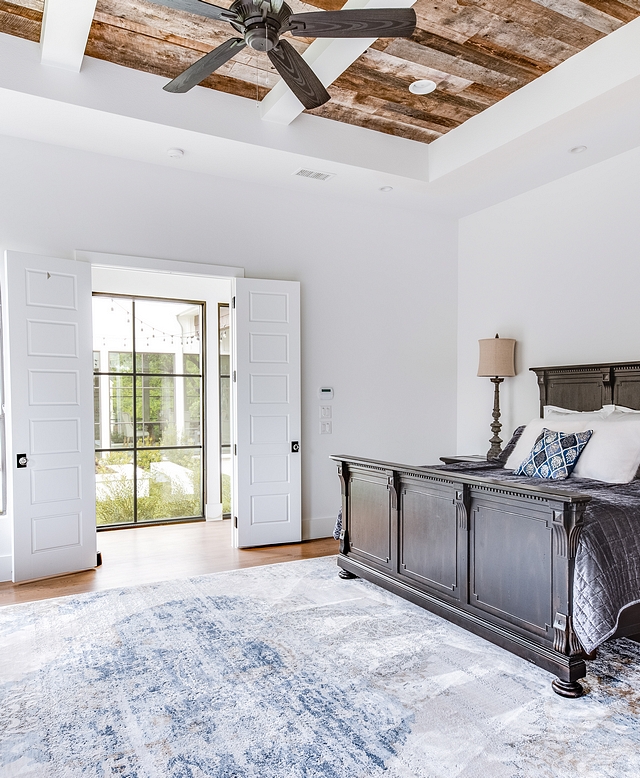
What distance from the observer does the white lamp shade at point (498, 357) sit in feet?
17.4

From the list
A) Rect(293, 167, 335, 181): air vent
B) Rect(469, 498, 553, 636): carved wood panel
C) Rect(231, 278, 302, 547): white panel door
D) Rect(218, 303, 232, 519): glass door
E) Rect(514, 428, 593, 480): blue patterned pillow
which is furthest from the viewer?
Rect(218, 303, 232, 519): glass door

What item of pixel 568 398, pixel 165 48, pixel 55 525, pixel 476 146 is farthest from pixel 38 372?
pixel 568 398

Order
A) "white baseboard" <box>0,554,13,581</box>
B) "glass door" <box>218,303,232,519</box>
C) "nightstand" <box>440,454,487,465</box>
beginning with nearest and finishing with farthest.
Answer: "white baseboard" <box>0,554,13,581</box> < "nightstand" <box>440,454,487,465</box> < "glass door" <box>218,303,232,519</box>

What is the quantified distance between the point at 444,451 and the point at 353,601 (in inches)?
111

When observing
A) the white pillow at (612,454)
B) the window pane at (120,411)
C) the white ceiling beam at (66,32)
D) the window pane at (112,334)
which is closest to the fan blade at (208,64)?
the white ceiling beam at (66,32)

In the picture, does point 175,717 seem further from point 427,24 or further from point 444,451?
point 444,451

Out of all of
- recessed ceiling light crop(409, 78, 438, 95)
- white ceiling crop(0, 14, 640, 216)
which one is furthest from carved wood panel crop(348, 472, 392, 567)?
recessed ceiling light crop(409, 78, 438, 95)

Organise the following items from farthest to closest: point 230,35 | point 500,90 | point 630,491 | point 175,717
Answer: point 500,90
point 230,35
point 630,491
point 175,717

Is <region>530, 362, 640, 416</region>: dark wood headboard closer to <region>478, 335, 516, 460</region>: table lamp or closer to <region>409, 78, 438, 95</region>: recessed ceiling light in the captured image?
<region>478, 335, 516, 460</region>: table lamp

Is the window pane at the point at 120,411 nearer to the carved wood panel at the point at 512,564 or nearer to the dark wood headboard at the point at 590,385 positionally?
the dark wood headboard at the point at 590,385

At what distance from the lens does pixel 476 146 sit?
4.58 meters

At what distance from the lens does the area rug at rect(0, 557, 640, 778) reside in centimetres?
206

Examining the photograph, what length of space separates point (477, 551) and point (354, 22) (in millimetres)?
2541

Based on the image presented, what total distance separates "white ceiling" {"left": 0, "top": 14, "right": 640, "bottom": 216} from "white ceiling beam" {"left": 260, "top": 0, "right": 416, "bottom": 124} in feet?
0.54
